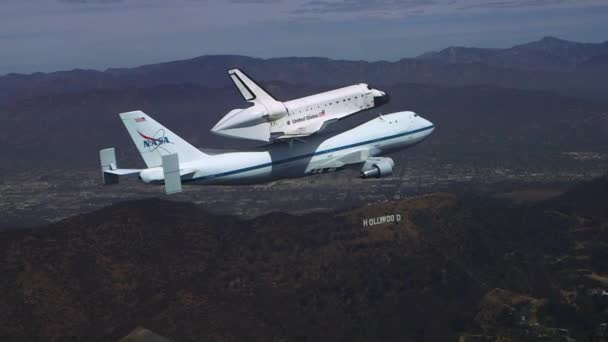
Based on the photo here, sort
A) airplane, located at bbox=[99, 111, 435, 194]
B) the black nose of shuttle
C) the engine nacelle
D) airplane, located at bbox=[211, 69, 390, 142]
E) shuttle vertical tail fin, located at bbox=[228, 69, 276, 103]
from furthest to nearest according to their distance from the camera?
the black nose of shuttle
the engine nacelle
shuttle vertical tail fin, located at bbox=[228, 69, 276, 103]
airplane, located at bbox=[211, 69, 390, 142]
airplane, located at bbox=[99, 111, 435, 194]

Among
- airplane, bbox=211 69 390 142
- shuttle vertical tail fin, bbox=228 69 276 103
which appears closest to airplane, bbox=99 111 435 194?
airplane, bbox=211 69 390 142

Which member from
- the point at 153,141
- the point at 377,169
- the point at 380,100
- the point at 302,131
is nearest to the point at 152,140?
the point at 153,141

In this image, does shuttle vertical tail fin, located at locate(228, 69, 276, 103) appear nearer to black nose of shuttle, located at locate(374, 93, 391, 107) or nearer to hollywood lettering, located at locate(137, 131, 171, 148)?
hollywood lettering, located at locate(137, 131, 171, 148)

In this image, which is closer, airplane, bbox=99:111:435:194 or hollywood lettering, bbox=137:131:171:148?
airplane, bbox=99:111:435:194

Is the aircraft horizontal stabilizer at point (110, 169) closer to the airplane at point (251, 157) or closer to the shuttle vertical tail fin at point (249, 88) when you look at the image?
the airplane at point (251, 157)

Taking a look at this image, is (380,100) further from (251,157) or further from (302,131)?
(251,157)

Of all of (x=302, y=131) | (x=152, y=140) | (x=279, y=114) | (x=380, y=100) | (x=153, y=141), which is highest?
(x=380, y=100)

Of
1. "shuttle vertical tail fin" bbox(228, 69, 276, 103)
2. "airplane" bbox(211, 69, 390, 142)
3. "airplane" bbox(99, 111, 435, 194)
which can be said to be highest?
"shuttle vertical tail fin" bbox(228, 69, 276, 103)
